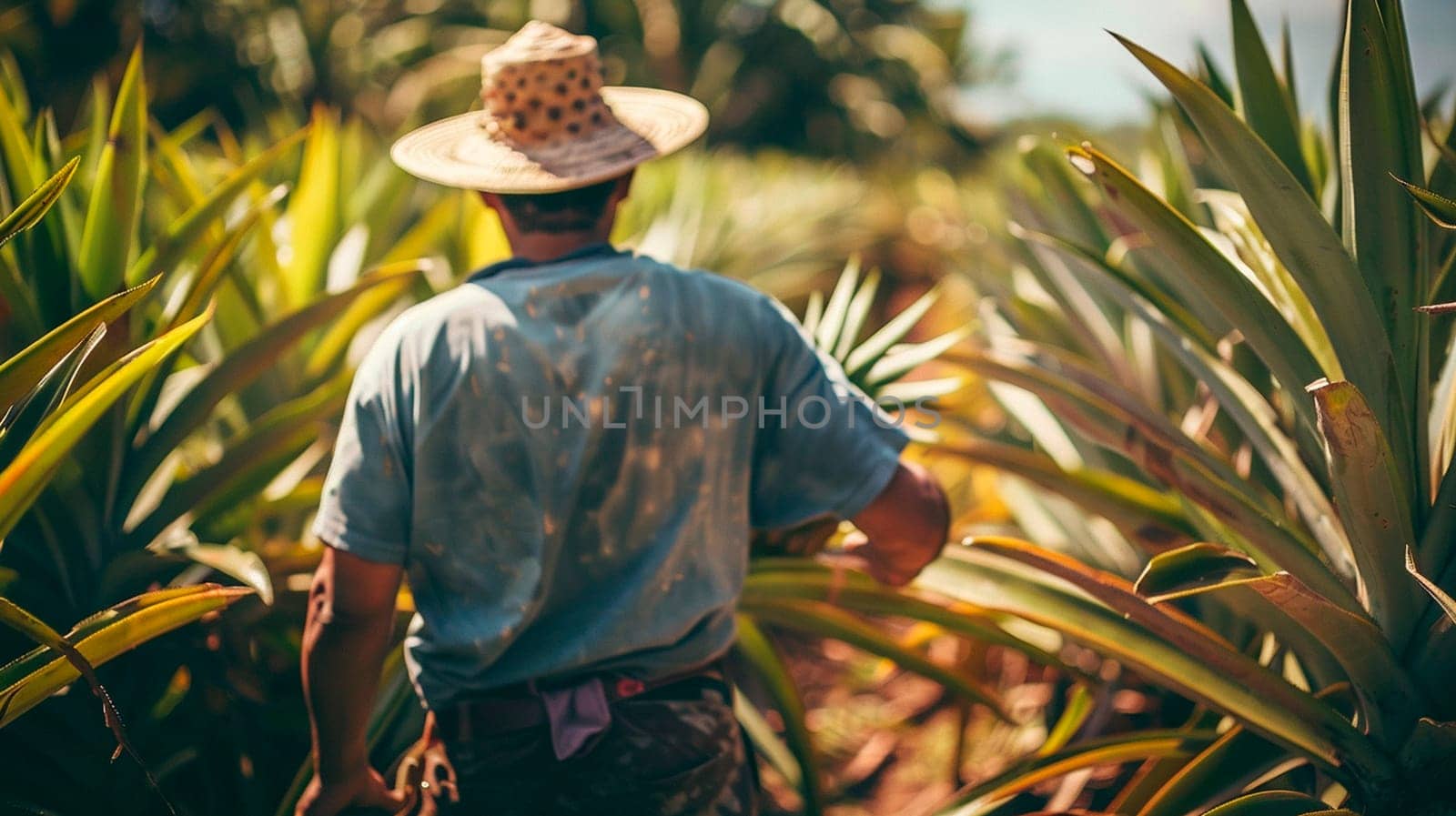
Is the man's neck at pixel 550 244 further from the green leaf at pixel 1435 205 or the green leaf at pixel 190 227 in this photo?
the green leaf at pixel 1435 205

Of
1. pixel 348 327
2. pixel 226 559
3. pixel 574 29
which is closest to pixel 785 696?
pixel 226 559

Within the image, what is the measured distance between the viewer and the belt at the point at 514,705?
152 centimetres

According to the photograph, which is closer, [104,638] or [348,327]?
[104,638]

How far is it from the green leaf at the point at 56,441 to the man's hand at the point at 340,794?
548mm

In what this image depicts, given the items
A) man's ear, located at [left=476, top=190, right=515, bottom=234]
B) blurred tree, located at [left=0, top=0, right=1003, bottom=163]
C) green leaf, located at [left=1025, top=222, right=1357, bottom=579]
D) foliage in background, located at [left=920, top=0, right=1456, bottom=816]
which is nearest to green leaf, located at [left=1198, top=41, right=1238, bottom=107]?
foliage in background, located at [left=920, top=0, right=1456, bottom=816]

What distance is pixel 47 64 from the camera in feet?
29.7

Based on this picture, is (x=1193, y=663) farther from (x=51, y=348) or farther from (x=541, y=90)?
(x=51, y=348)

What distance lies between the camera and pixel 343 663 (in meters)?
1.53

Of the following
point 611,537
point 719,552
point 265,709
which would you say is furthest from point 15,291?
point 719,552

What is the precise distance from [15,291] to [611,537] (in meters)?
1.10

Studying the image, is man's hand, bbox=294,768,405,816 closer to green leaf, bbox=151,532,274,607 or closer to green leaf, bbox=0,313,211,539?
green leaf, bbox=151,532,274,607

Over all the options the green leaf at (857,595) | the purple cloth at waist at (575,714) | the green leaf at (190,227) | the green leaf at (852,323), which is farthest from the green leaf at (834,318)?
the green leaf at (190,227)

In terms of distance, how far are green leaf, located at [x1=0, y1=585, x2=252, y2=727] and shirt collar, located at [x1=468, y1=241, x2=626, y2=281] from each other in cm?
52

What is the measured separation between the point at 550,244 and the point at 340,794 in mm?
844
